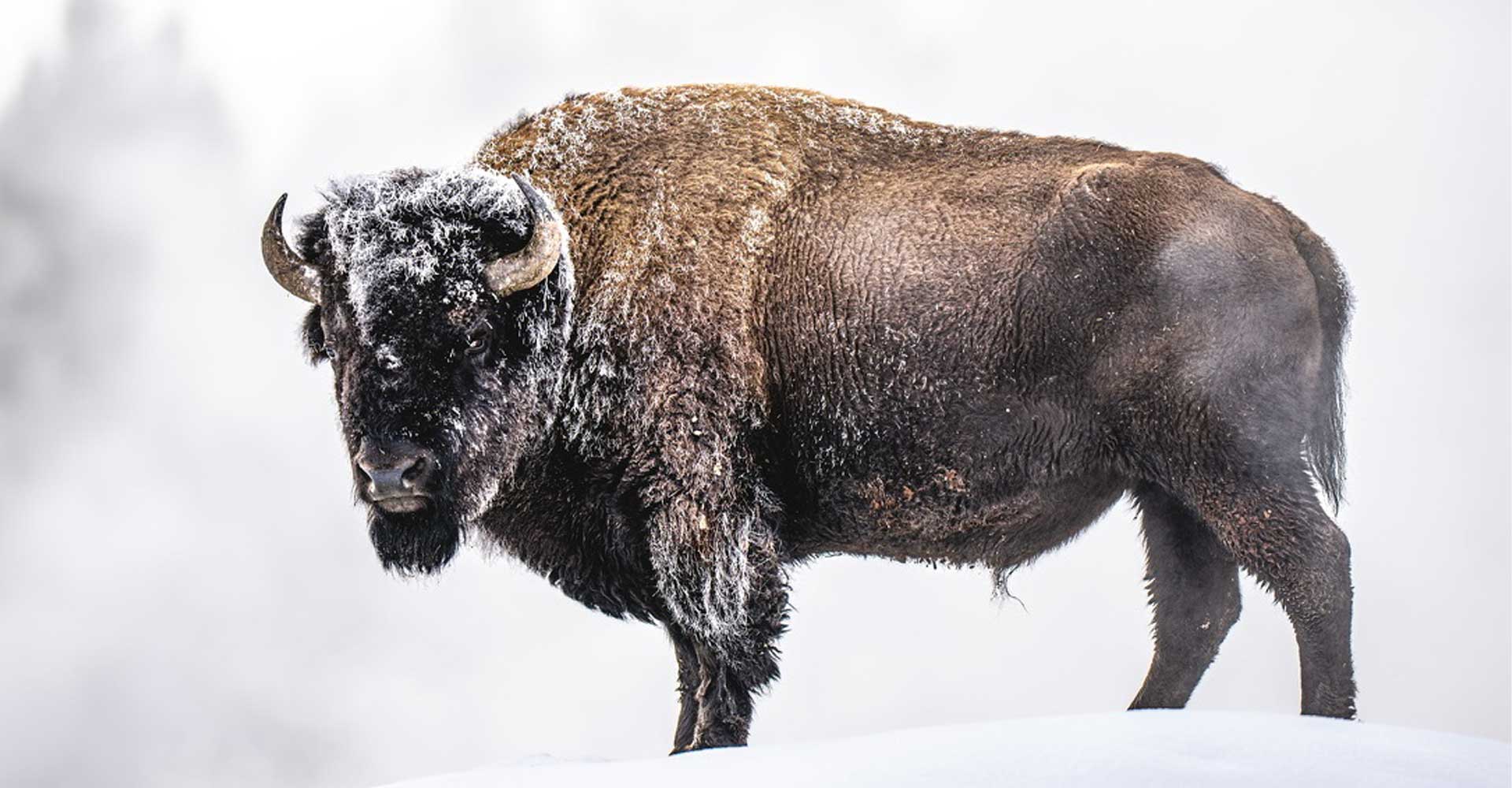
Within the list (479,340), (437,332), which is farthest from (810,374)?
(437,332)

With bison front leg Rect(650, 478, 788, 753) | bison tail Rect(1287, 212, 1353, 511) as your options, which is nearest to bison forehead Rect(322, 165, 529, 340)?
bison front leg Rect(650, 478, 788, 753)

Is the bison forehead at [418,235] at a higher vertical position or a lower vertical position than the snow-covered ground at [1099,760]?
higher

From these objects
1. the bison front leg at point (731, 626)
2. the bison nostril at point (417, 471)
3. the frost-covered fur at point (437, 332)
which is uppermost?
the frost-covered fur at point (437, 332)

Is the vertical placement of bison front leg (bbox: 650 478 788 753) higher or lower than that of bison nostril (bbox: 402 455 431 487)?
lower

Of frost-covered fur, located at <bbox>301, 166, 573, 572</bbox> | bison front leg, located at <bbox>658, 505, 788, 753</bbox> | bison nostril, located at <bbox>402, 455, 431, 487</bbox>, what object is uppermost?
frost-covered fur, located at <bbox>301, 166, 573, 572</bbox>

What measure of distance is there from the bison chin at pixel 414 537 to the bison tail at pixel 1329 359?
3.57m

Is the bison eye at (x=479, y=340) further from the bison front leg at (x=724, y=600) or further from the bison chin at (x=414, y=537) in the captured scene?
the bison front leg at (x=724, y=600)

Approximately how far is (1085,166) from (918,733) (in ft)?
9.13

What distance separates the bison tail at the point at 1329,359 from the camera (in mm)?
6406

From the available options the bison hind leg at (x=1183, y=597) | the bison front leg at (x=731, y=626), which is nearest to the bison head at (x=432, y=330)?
the bison front leg at (x=731, y=626)

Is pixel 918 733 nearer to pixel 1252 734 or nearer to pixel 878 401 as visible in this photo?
pixel 1252 734

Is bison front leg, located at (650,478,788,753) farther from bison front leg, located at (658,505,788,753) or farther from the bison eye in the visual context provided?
the bison eye

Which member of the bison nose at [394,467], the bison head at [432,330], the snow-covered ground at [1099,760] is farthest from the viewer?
the bison head at [432,330]

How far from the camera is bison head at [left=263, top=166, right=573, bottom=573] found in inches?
234
